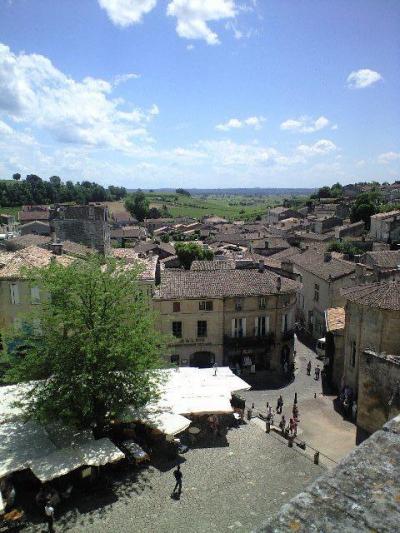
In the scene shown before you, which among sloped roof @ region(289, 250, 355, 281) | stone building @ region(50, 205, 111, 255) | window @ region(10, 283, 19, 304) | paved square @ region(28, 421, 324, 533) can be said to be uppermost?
stone building @ region(50, 205, 111, 255)

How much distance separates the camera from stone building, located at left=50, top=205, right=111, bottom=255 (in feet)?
169

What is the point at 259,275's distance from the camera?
38781 millimetres

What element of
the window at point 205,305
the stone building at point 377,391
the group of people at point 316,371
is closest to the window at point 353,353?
the stone building at point 377,391

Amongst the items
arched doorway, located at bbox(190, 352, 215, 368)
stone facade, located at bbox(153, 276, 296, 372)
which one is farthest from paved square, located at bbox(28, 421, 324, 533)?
arched doorway, located at bbox(190, 352, 215, 368)

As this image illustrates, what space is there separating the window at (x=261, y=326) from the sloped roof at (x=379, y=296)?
8.45 m

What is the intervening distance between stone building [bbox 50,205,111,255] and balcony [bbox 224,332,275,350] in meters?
21.5

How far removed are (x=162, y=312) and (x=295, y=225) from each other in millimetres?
83395

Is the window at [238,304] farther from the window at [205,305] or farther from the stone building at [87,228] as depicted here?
the stone building at [87,228]

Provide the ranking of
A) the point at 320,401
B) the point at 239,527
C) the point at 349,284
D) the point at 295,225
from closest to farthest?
the point at 239,527, the point at 320,401, the point at 349,284, the point at 295,225

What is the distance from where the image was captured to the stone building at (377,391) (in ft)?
75.5

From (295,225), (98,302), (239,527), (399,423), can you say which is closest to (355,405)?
(239,527)

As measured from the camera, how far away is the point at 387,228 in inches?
3270

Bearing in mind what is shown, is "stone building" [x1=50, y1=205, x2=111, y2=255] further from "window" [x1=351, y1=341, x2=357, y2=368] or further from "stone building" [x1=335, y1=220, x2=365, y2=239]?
"stone building" [x1=335, y1=220, x2=365, y2=239]

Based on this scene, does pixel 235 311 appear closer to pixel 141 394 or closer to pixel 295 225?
pixel 141 394
